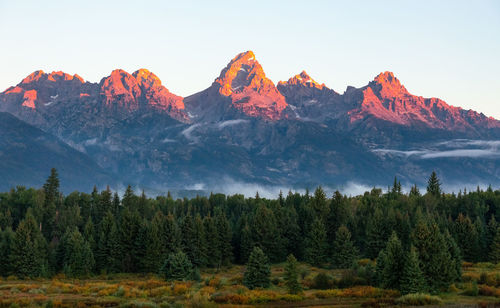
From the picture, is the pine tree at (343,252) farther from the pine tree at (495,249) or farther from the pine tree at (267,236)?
the pine tree at (495,249)

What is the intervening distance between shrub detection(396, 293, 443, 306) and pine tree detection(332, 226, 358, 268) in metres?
55.6

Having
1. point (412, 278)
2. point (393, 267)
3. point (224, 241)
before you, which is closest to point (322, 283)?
point (393, 267)

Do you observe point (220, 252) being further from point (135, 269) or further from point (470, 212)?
point (470, 212)

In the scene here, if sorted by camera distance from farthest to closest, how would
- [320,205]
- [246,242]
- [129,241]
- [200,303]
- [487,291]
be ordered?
[320,205] → [246,242] → [129,241] → [487,291] → [200,303]

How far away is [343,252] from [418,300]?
58306 millimetres

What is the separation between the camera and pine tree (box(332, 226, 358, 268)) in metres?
121

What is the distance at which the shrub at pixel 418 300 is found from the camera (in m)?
62.5

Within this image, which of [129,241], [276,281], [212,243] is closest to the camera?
[276,281]

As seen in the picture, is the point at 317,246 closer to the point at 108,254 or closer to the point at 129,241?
the point at 129,241

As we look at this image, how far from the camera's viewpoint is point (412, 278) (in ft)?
230

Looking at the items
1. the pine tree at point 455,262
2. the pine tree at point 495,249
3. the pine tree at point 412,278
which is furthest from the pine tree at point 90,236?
the pine tree at point 495,249

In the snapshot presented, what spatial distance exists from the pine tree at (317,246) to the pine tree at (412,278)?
56.4m

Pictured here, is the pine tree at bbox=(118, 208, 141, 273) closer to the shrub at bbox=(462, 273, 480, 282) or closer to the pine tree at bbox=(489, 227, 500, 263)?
the shrub at bbox=(462, 273, 480, 282)

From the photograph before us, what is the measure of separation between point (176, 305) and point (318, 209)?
292 feet
